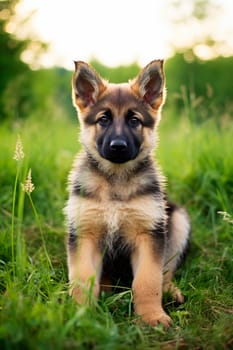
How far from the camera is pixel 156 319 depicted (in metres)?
3.47

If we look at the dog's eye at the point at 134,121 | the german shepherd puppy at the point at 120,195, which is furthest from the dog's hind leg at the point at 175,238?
the dog's eye at the point at 134,121

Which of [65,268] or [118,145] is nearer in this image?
[118,145]

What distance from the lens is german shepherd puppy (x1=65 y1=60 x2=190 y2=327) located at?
3.76m

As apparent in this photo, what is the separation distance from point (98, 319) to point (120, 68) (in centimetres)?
1538

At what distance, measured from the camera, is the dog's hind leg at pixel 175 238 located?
14.6 feet

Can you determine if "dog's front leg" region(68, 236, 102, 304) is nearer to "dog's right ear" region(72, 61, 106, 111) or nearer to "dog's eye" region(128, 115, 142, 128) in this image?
"dog's eye" region(128, 115, 142, 128)

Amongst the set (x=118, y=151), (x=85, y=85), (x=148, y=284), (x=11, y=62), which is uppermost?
(x=11, y=62)

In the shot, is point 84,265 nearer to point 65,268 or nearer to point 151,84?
point 65,268

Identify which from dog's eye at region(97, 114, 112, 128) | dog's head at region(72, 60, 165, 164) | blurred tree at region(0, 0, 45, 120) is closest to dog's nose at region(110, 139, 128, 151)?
dog's head at region(72, 60, 165, 164)

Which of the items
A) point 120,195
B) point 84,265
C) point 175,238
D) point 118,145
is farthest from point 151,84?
point 84,265

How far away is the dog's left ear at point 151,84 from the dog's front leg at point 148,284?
1.32m

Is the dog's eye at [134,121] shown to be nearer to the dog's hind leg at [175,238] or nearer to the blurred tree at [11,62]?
the dog's hind leg at [175,238]

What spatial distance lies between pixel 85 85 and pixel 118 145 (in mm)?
880

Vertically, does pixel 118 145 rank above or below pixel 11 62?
below
